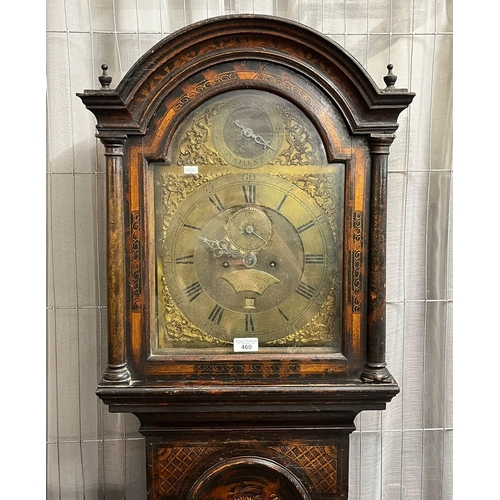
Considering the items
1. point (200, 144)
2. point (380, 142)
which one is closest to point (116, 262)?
point (200, 144)

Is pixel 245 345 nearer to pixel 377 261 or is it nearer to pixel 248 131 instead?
pixel 377 261

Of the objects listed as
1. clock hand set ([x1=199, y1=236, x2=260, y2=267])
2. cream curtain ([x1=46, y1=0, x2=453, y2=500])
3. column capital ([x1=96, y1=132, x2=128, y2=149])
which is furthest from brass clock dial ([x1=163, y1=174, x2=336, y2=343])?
cream curtain ([x1=46, y1=0, x2=453, y2=500])

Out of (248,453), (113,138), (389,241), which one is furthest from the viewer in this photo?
(389,241)

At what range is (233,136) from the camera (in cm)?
151

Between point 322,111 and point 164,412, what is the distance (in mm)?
929

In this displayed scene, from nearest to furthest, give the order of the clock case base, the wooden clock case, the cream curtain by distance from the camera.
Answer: the wooden clock case
the clock case base
the cream curtain

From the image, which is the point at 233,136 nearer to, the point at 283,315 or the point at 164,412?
the point at 283,315

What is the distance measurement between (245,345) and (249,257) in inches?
9.5

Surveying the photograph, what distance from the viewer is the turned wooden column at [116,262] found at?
4.86ft

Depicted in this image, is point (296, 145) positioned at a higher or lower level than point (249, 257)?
higher

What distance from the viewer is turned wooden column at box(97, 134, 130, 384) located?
148cm

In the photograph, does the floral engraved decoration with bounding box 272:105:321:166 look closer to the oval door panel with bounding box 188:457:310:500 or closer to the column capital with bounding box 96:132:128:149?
the column capital with bounding box 96:132:128:149

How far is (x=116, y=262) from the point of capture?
149 cm

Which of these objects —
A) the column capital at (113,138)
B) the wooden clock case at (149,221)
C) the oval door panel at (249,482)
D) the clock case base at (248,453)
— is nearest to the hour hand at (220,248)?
the wooden clock case at (149,221)
